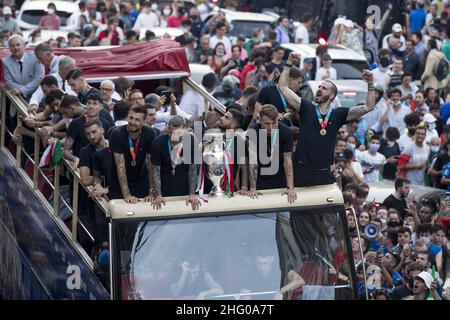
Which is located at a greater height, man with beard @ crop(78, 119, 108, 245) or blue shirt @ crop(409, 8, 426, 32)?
man with beard @ crop(78, 119, 108, 245)

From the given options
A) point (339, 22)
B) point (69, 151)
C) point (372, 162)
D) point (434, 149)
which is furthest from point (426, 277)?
point (339, 22)

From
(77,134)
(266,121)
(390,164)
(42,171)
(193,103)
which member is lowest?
(390,164)

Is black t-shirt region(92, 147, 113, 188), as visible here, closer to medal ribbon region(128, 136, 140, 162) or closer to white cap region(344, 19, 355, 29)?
medal ribbon region(128, 136, 140, 162)

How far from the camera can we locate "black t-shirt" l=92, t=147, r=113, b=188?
12.8 m

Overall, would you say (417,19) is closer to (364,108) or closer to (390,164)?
(390,164)

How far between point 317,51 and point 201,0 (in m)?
10.1

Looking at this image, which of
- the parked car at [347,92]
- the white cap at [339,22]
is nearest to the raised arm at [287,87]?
the parked car at [347,92]

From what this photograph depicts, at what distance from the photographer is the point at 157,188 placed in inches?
478

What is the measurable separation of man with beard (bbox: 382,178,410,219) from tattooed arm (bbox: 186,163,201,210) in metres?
7.03

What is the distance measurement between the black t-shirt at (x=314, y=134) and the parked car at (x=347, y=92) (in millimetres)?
11098

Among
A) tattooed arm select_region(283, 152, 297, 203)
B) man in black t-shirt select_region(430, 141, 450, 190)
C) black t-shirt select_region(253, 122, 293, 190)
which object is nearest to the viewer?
tattooed arm select_region(283, 152, 297, 203)

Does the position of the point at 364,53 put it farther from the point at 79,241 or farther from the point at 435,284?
the point at 79,241

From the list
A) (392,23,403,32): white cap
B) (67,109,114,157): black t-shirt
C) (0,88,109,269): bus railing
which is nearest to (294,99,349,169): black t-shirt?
(0,88,109,269): bus railing

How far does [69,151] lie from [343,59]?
14735 mm
